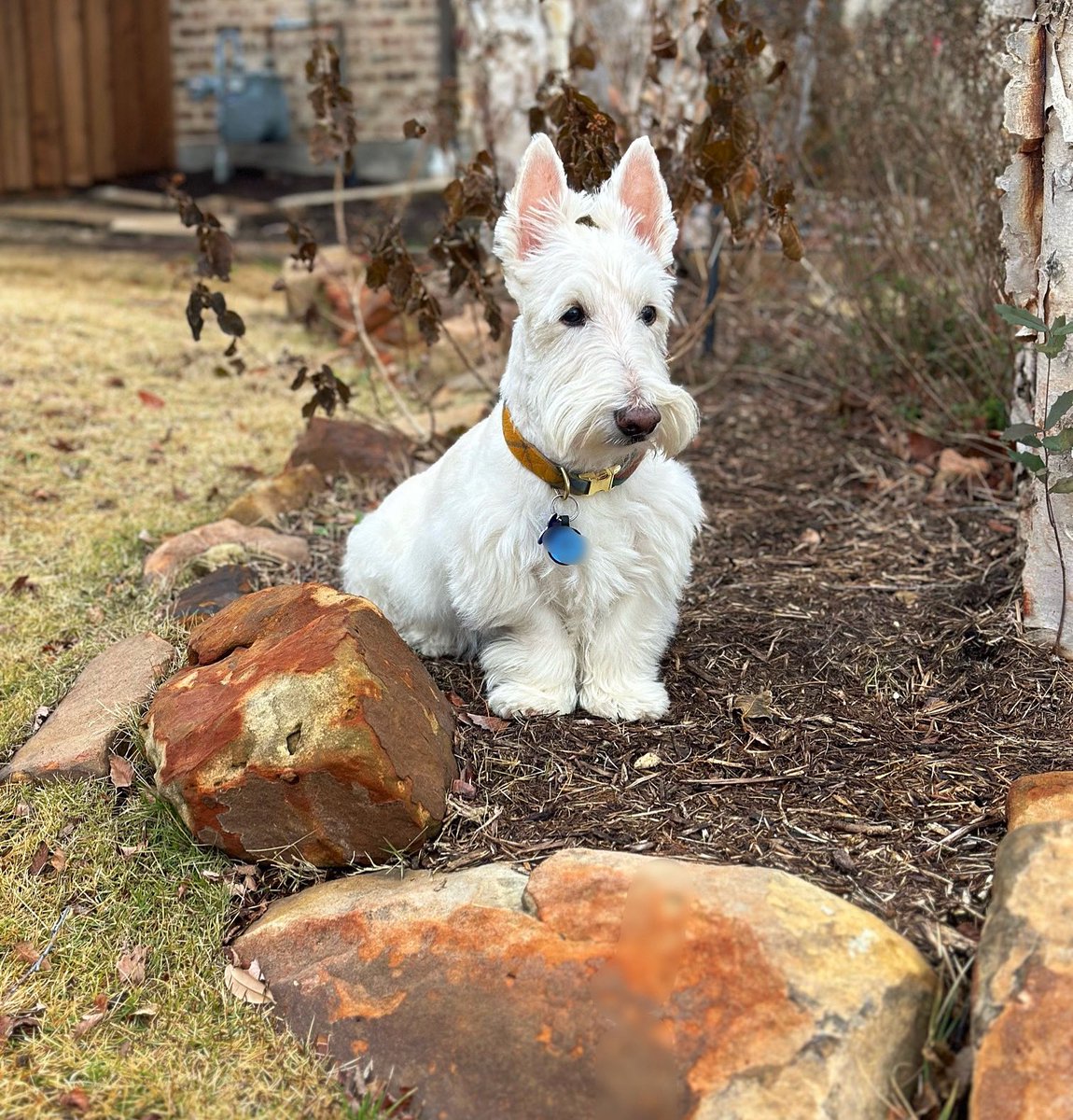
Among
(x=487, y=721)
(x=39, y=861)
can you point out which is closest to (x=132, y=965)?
(x=39, y=861)

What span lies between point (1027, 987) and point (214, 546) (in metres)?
3.57

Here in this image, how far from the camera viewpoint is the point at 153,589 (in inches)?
183

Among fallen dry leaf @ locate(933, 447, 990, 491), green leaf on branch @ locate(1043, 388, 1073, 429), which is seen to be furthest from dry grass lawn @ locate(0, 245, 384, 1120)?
fallen dry leaf @ locate(933, 447, 990, 491)

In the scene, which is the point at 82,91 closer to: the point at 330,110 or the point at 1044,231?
the point at 330,110

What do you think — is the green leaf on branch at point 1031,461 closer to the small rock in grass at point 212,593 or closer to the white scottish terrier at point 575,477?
the white scottish terrier at point 575,477

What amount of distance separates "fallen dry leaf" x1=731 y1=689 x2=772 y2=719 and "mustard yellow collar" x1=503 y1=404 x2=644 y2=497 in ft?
2.63

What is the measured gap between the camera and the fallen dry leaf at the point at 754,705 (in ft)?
12.0

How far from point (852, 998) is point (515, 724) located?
59.0 inches

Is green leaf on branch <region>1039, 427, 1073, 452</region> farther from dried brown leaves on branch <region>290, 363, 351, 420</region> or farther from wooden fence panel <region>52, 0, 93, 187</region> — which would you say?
wooden fence panel <region>52, 0, 93, 187</region>

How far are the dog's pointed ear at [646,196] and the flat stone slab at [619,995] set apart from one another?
1.80 m

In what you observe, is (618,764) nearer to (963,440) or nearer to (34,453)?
(963,440)

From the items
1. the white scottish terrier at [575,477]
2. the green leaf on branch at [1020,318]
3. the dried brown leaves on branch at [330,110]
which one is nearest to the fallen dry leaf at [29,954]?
the white scottish terrier at [575,477]

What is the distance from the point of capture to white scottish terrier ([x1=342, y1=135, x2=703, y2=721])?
319 centimetres

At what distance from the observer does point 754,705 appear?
3705mm
